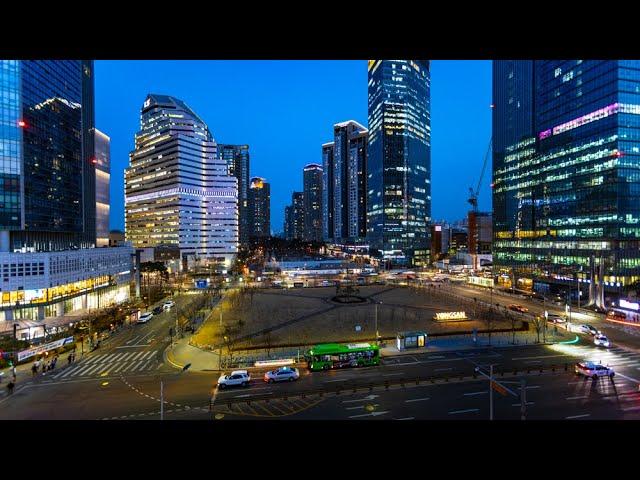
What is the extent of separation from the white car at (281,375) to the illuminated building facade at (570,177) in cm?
5136

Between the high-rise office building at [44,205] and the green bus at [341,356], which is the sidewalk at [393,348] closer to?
the green bus at [341,356]

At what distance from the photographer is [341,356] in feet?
92.8

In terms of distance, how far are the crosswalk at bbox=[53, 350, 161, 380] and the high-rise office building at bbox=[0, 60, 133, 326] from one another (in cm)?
1190

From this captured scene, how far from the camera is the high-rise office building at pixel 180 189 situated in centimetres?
11831

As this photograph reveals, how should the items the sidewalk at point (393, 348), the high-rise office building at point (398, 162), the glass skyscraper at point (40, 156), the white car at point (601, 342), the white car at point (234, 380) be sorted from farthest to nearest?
the high-rise office building at point (398, 162)
the glass skyscraper at point (40, 156)
the white car at point (601, 342)
the sidewalk at point (393, 348)
the white car at point (234, 380)

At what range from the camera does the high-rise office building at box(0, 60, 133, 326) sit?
45.0 m

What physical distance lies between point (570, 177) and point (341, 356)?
58.7m

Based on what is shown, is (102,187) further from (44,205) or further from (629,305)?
(629,305)

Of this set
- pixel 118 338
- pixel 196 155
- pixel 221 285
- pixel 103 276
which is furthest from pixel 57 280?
pixel 196 155

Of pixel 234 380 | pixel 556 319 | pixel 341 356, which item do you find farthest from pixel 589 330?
pixel 234 380

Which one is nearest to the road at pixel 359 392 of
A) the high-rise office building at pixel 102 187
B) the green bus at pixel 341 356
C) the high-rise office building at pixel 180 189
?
the green bus at pixel 341 356
